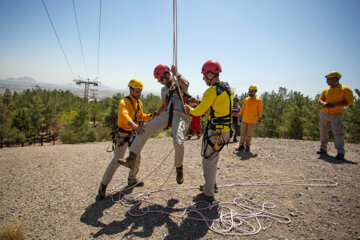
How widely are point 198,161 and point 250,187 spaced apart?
281 centimetres

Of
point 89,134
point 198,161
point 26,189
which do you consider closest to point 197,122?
point 198,161

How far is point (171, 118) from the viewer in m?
4.31

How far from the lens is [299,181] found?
547 centimetres

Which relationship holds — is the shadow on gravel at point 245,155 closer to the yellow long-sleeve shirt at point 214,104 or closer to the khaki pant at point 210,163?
the khaki pant at point 210,163

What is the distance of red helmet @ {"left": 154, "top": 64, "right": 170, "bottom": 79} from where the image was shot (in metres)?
4.53

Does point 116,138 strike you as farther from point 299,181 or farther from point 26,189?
point 299,181

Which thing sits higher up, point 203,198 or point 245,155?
point 245,155

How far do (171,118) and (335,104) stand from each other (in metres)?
6.46

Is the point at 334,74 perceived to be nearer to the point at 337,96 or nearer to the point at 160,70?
the point at 337,96

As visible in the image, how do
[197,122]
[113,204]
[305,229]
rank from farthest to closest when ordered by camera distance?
[197,122] → [113,204] → [305,229]

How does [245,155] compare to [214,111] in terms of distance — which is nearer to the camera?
[214,111]

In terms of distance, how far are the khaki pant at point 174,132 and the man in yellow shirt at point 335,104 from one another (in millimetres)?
6147

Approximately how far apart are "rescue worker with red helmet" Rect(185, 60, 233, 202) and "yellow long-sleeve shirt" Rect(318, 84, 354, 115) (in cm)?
545

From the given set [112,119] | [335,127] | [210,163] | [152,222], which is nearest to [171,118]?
[210,163]
